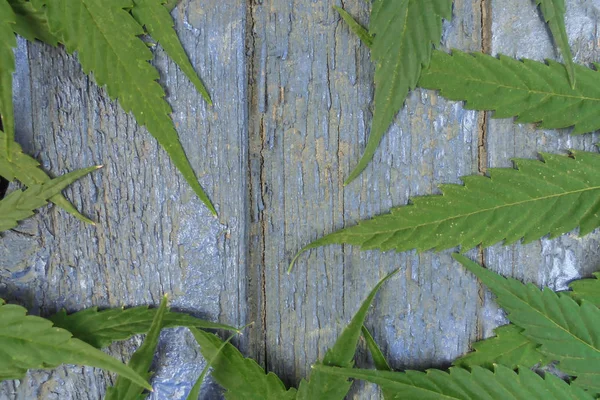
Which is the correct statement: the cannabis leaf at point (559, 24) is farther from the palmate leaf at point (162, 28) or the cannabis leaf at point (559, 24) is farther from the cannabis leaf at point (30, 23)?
the cannabis leaf at point (30, 23)

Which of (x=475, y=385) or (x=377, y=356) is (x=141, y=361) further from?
(x=475, y=385)

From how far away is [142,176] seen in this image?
0.72 meters

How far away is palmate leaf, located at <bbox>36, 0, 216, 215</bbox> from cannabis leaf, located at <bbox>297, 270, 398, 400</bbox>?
313mm

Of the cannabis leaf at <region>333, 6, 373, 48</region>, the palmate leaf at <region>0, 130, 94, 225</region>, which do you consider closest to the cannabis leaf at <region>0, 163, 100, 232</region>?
the palmate leaf at <region>0, 130, 94, 225</region>

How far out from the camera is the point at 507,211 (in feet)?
2.22

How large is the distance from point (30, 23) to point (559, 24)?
66 cm

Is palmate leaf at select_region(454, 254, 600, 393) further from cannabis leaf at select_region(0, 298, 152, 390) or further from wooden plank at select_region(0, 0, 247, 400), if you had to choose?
cannabis leaf at select_region(0, 298, 152, 390)

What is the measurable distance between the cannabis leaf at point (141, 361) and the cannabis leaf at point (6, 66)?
27 cm

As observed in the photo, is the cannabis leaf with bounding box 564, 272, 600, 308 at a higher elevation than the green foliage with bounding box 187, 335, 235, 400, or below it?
higher

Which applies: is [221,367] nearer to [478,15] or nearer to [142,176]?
[142,176]

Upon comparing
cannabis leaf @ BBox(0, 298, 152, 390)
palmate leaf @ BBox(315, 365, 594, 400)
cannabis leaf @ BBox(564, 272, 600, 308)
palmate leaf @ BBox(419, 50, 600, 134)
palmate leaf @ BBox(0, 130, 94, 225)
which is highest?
palmate leaf @ BBox(419, 50, 600, 134)

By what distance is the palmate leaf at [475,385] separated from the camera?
665 mm

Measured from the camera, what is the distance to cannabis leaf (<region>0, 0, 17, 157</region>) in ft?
1.94

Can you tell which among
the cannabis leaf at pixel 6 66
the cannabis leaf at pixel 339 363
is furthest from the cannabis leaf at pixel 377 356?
the cannabis leaf at pixel 6 66
